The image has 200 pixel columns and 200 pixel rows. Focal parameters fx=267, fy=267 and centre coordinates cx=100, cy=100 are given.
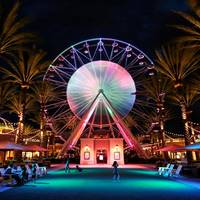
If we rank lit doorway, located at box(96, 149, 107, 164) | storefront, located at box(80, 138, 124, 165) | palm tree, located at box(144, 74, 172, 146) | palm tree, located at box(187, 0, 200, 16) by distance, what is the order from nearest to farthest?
palm tree, located at box(187, 0, 200, 16), palm tree, located at box(144, 74, 172, 146), storefront, located at box(80, 138, 124, 165), lit doorway, located at box(96, 149, 107, 164)

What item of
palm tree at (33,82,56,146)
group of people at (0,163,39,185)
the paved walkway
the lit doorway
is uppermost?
palm tree at (33,82,56,146)

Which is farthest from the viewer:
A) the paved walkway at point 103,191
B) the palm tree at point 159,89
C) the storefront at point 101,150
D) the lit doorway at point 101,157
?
the lit doorway at point 101,157

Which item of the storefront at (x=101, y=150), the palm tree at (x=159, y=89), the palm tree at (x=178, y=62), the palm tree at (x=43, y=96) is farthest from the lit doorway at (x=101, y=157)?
the palm tree at (x=178, y=62)

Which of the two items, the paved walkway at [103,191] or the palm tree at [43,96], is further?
the palm tree at [43,96]

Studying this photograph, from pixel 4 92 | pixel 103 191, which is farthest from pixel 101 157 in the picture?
pixel 103 191

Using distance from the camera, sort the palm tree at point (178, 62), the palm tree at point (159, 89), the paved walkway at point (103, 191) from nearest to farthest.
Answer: the paved walkway at point (103, 191) < the palm tree at point (178, 62) < the palm tree at point (159, 89)

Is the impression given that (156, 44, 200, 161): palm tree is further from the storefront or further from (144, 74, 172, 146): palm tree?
the storefront

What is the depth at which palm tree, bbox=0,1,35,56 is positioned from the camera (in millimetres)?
26266

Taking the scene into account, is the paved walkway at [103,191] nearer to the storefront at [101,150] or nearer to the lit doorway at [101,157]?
the storefront at [101,150]

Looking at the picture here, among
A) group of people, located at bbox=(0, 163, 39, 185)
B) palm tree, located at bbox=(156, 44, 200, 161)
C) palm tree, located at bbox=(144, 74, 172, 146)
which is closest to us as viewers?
group of people, located at bbox=(0, 163, 39, 185)

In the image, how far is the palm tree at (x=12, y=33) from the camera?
86.2 feet

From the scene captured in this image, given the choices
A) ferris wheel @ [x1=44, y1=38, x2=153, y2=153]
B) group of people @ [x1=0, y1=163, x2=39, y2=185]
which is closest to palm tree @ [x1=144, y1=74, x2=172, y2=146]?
ferris wheel @ [x1=44, y1=38, x2=153, y2=153]

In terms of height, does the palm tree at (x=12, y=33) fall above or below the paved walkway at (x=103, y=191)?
above

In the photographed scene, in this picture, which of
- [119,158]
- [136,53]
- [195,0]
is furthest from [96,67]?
[195,0]
